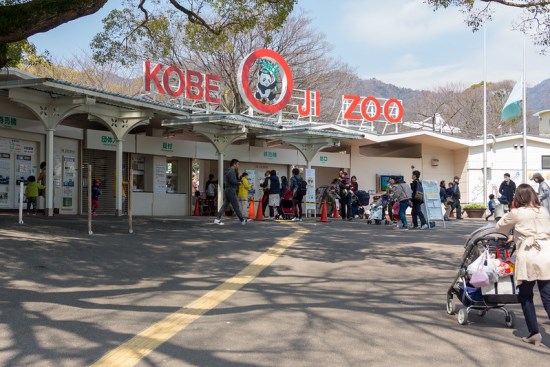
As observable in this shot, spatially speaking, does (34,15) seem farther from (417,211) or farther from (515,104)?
(515,104)

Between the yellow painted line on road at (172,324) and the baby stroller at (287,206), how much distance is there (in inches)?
392

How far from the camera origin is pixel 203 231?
14.4 meters

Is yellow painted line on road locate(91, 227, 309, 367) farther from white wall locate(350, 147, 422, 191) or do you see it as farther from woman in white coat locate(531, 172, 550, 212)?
white wall locate(350, 147, 422, 191)

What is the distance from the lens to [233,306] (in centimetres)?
671

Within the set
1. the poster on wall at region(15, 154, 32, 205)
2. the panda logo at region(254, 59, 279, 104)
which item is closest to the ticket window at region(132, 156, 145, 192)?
the poster on wall at region(15, 154, 32, 205)

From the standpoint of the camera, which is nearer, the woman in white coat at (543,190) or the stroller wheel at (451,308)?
the stroller wheel at (451,308)

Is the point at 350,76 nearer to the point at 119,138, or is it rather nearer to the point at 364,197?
the point at 364,197

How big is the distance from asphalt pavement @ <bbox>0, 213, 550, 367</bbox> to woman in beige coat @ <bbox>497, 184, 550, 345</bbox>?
0.36 meters

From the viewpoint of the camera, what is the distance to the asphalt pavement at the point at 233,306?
4992 mm

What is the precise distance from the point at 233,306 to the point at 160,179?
56.2ft

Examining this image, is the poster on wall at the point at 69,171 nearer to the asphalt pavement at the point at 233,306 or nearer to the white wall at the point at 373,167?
the asphalt pavement at the point at 233,306

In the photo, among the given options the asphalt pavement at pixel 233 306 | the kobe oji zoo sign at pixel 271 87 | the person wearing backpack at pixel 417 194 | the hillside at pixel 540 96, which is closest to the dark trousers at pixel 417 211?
the person wearing backpack at pixel 417 194

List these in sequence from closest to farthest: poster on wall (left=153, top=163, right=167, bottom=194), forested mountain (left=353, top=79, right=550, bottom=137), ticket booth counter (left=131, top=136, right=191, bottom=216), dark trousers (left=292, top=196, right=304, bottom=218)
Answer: dark trousers (left=292, top=196, right=304, bottom=218) < ticket booth counter (left=131, top=136, right=191, bottom=216) < poster on wall (left=153, top=163, right=167, bottom=194) < forested mountain (left=353, top=79, right=550, bottom=137)

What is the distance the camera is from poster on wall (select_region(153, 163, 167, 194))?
75.7 feet
